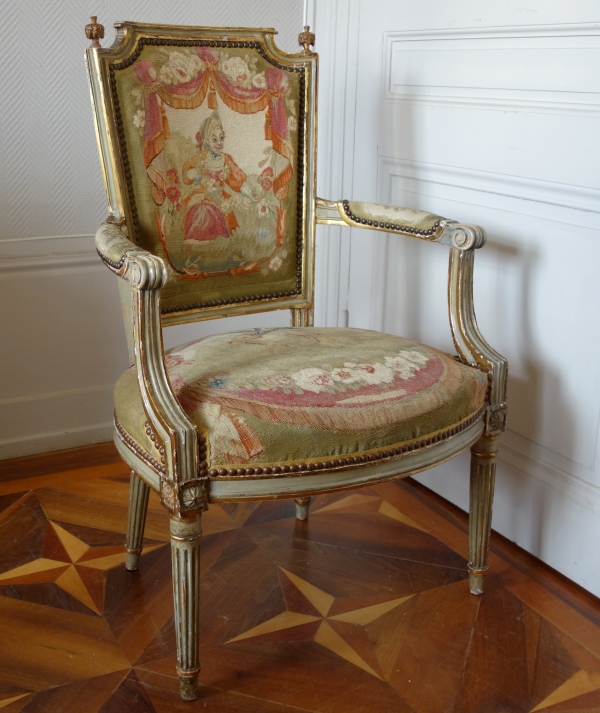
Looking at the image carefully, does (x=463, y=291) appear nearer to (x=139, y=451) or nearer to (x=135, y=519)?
(x=139, y=451)

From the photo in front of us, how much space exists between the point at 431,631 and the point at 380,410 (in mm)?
438

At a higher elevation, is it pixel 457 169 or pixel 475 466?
pixel 457 169

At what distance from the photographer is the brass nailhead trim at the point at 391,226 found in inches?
50.6

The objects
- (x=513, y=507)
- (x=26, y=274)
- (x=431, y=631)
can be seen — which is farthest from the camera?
(x=26, y=274)

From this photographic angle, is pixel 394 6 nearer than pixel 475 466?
No

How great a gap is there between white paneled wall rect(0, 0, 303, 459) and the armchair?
0.51 meters

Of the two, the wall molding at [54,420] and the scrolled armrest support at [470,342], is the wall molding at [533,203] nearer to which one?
the scrolled armrest support at [470,342]

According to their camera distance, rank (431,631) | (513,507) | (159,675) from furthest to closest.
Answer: (513,507) → (431,631) → (159,675)

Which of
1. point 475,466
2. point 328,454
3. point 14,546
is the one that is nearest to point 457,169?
point 475,466

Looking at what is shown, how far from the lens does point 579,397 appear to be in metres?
1.35

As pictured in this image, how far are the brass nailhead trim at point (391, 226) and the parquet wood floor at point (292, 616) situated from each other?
60 centimetres

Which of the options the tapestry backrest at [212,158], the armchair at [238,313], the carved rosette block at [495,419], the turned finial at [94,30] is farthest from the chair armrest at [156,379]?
the carved rosette block at [495,419]

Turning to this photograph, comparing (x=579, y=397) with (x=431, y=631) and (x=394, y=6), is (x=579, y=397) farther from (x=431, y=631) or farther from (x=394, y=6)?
(x=394, y=6)

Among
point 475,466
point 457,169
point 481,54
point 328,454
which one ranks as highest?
point 481,54
